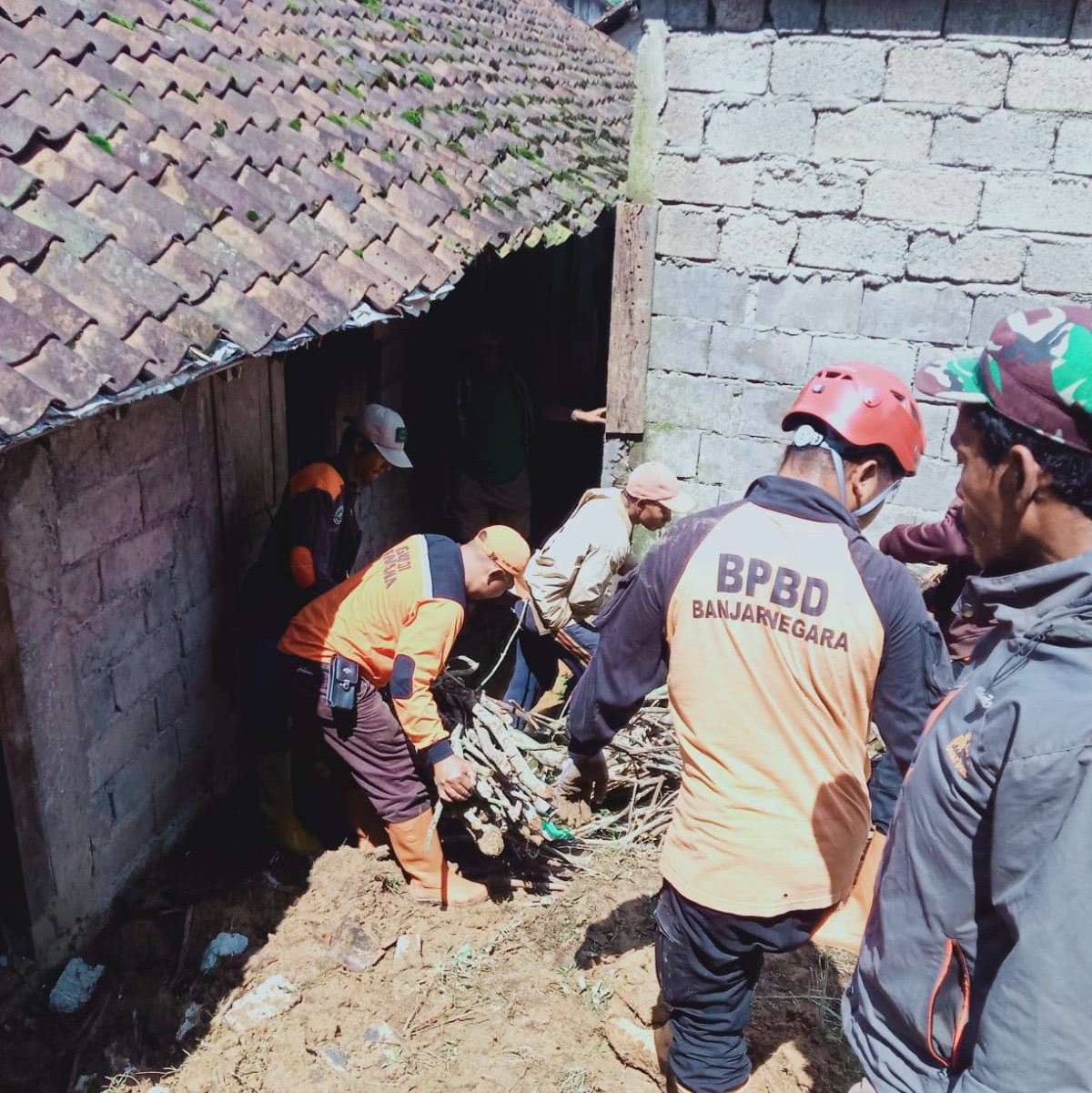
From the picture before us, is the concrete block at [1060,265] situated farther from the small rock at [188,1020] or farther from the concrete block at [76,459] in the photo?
the small rock at [188,1020]

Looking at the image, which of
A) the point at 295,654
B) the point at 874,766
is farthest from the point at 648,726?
the point at 295,654

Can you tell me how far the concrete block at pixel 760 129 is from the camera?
16.4 feet

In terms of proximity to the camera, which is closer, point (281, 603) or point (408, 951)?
point (408, 951)

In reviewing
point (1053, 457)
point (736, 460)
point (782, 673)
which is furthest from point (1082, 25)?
point (1053, 457)

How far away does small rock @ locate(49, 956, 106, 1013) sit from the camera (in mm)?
3732

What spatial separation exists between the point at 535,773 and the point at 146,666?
182 cm

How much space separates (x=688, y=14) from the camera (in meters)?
4.98

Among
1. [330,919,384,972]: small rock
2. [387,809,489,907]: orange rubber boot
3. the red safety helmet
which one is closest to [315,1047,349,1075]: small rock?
[330,919,384,972]: small rock

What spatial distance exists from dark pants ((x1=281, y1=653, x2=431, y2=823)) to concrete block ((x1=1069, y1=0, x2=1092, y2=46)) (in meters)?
4.39

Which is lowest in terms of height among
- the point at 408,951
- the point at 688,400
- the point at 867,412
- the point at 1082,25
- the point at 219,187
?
the point at 408,951

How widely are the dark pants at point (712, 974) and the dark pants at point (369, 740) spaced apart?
1880 mm

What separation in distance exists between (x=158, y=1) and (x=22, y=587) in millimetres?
3386

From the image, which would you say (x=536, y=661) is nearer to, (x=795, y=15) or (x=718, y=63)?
(x=718, y=63)

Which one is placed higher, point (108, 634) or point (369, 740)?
point (108, 634)
